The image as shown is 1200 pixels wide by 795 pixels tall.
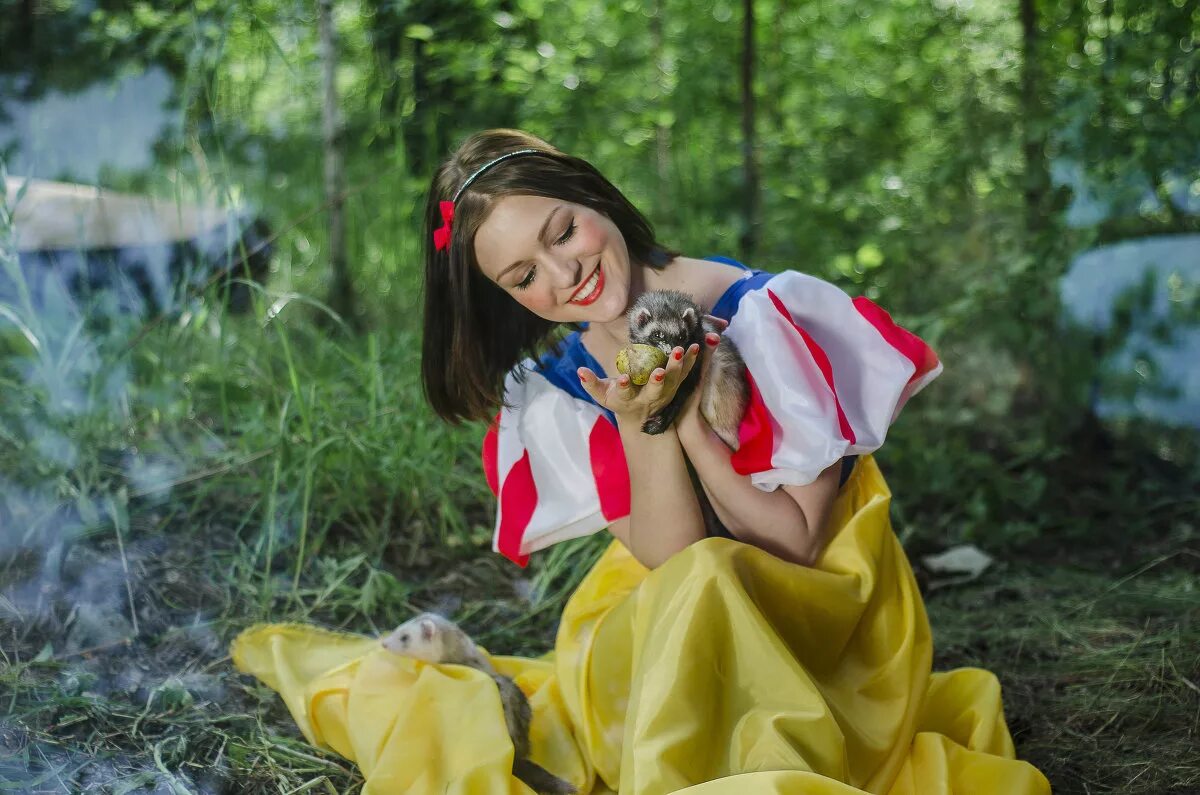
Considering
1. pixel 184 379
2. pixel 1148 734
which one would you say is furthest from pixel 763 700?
pixel 184 379

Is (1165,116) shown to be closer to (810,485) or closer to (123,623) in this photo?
(810,485)

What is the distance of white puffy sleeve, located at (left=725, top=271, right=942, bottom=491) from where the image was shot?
5.06 feet

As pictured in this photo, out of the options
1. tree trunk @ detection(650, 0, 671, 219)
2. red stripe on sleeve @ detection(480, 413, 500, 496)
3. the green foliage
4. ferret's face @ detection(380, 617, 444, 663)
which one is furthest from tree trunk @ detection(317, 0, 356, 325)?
ferret's face @ detection(380, 617, 444, 663)

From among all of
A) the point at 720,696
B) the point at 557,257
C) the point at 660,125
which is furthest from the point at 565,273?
the point at 660,125

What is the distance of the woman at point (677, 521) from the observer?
144 cm

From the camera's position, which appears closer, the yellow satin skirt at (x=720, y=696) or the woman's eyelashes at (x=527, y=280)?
the yellow satin skirt at (x=720, y=696)

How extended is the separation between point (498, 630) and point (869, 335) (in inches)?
45.8

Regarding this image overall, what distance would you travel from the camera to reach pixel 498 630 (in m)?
2.39

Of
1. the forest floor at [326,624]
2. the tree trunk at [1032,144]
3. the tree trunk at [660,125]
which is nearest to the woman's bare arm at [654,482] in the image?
the forest floor at [326,624]

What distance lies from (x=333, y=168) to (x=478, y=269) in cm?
194

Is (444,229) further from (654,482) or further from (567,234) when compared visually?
(654,482)

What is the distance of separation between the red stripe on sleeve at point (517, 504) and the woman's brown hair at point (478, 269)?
111 millimetres

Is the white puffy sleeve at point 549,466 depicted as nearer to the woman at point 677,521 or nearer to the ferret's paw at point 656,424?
the woman at point 677,521

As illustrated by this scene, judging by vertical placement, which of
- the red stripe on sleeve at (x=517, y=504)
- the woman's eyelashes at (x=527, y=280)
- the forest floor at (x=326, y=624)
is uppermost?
the woman's eyelashes at (x=527, y=280)
